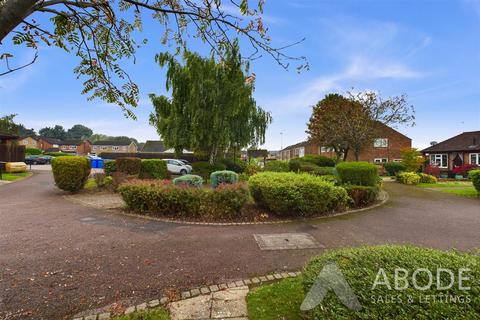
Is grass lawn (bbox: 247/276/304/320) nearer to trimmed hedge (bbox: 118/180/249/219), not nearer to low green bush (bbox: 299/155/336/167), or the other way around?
trimmed hedge (bbox: 118/180/249/219)

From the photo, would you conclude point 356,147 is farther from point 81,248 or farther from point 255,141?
point 81,248

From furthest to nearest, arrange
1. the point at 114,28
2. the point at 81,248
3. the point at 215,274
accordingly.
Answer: the point at 81,248
the point at 215,274
the point at 114,28

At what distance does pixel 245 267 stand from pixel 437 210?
889 cm

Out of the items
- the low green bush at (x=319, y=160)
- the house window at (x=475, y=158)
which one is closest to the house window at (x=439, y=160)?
the house window at (x=475, y=158)

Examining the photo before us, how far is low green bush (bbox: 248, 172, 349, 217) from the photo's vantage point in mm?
7559

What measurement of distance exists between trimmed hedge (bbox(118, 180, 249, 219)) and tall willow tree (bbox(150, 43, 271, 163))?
11263 millimetres

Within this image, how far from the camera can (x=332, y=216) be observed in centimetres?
795

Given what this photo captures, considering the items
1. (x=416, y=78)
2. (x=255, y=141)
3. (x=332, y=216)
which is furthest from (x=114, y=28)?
(x=255, y=141)

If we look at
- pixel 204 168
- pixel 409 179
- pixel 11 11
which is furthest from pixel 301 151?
pixel 11 11

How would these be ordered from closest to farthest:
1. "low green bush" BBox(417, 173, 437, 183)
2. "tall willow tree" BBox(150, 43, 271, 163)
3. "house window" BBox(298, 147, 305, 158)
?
"tall willow tree" BBox(150, 43, 271, 163) < "low green bush" BBox(417, 173, 437, 183) < "house window" BBox(298, 147, 305, 158)

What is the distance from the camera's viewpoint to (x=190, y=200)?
7492mm

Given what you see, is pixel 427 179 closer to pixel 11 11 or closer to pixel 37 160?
pixel 11 11

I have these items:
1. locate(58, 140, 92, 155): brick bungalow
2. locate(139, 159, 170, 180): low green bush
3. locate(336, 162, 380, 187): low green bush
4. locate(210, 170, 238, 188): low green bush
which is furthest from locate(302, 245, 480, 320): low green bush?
locate(58, 140, 92, 155): brick bungalow

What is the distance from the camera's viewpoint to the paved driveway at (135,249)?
11.1ft
